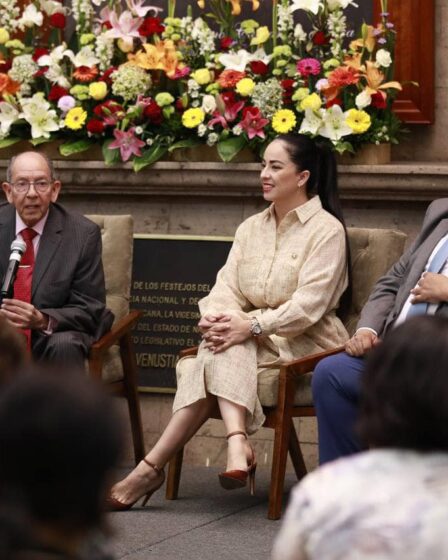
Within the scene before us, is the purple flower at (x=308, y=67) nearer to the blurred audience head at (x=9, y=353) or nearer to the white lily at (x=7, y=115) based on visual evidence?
the white lily at (x=7, y=115)

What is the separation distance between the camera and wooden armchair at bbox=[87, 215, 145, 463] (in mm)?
5398

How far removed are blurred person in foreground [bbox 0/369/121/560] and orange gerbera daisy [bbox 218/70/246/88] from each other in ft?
14.0

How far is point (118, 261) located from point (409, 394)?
385 cm

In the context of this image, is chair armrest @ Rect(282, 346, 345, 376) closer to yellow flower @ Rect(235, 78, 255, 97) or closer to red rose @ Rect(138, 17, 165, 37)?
yellow flower @ Rect(235, 78, 255, 97)

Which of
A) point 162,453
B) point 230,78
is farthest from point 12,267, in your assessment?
point 230,78

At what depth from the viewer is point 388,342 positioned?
6.04ft

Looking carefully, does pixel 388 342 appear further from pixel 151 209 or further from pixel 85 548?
pixel 151 209

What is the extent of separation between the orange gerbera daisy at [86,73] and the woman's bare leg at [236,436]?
183cm

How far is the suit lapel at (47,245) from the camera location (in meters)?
5.20

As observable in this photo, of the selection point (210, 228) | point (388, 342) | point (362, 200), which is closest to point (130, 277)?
point (210, 228)

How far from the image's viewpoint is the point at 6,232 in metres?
5.30

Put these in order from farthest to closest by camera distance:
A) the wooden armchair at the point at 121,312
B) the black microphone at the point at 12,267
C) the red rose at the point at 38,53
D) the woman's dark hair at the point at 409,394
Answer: the red rose at the point at 38,53 < the wooden armchair at the point at 121,312 < the black microphone at the point at 12,267 < the woman's dark hair at the point at 409,394

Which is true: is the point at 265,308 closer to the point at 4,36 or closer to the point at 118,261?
the point at 118,261

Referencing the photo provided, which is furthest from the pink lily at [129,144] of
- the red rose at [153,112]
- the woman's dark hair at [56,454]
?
the woman's dark hair at [56,454]
